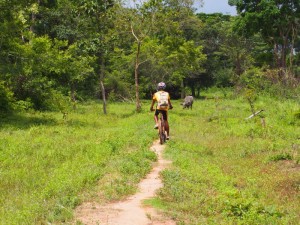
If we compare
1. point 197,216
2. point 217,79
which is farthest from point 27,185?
point 217,79

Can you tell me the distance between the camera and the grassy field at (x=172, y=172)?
661cm

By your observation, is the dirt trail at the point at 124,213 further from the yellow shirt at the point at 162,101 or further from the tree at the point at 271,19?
the tree at the point at 271,19

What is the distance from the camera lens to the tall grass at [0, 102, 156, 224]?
22.5 feet

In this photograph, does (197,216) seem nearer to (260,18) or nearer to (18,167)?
(18,167)

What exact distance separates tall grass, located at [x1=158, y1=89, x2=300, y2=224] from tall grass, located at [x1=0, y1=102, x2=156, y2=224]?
1.02 m

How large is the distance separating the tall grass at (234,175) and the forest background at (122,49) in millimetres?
9022

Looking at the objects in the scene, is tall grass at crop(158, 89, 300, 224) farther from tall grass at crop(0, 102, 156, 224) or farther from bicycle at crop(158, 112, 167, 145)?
tall grass at crop(0, 102, 156, 224)

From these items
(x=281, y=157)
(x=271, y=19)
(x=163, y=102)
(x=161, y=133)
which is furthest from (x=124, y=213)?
(x=271, y=19)

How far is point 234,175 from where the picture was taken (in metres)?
9.52

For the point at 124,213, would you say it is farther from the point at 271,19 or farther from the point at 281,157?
the point at 271,19

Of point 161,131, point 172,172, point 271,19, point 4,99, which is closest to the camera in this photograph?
point 172,172

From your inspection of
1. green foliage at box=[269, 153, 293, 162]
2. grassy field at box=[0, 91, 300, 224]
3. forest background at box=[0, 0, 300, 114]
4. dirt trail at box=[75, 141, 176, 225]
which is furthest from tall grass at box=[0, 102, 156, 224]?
forest background at box=[0, 0, 300, 114]

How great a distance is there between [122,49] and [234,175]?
72.5ft

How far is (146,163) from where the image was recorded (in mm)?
9961
